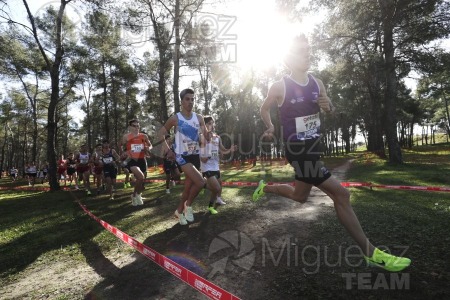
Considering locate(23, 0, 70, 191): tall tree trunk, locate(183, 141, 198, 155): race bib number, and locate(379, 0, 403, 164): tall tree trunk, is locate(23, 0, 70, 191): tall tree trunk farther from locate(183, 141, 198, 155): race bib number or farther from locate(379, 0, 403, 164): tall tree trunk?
locate(379, 0, 403, 164): tall tree trunk

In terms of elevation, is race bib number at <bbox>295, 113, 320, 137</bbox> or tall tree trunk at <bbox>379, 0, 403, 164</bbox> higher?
tall tree trunk at <bbox>379, 0, 403, 164</bbox>

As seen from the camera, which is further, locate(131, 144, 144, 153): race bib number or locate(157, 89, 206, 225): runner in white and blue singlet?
locate(131, 144, 144, 153): race bib number

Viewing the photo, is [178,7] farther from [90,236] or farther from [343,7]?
[90,236]

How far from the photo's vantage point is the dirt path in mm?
3434

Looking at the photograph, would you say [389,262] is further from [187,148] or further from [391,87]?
[391,87]

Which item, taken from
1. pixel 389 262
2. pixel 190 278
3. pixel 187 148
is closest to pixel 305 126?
pixel 389 262

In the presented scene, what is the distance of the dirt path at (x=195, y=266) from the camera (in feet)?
11.3

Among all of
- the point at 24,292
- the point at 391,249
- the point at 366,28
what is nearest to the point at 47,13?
the point at 366,28

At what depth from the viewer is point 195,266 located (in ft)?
13.2

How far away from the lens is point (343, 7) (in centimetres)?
→ 1808

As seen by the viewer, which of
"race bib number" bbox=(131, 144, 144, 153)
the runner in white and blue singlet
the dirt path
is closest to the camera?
the dirt path

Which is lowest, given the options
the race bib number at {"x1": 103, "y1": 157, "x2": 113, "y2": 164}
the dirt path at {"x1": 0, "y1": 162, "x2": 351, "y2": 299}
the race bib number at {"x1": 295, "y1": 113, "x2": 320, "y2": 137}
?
the dirt path at {"x1": 0, "y1": 162, "x2": 351, "y2": 299}

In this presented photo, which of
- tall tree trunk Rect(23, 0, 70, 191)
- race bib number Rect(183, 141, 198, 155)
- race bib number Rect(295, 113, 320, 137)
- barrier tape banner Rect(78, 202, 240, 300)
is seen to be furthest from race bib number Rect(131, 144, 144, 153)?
tall tree trunk Rect(23, 0, 70, 191)

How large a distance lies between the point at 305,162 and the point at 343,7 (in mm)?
17963
